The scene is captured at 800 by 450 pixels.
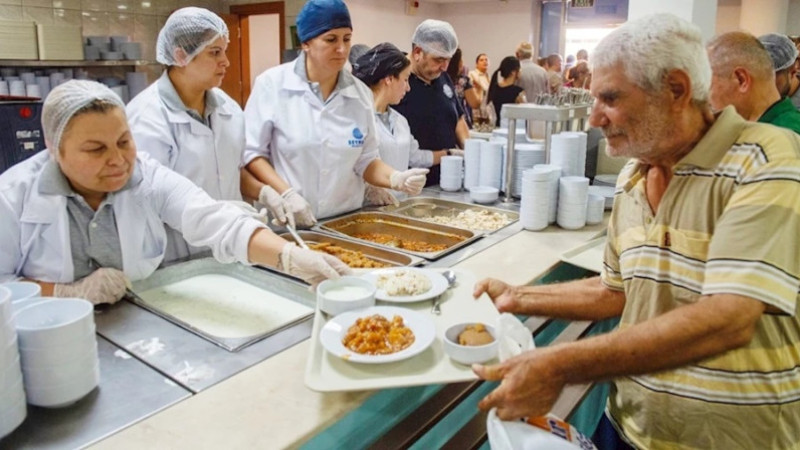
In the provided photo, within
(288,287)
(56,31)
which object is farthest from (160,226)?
(56,31)

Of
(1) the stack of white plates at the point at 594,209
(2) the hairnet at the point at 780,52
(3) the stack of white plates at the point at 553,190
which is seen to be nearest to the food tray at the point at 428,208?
(3) the stack of white plates at the point at 553,190

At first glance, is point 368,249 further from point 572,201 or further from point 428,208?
point 572,201

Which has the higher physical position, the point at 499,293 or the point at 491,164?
the point at 491,164

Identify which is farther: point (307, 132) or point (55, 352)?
point (307, 132)

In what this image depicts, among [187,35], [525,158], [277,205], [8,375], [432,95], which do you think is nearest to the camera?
[8,375]

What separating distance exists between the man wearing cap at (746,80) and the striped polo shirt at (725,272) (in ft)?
4.99

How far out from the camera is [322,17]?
7.45 ft

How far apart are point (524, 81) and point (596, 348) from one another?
6.19 meters

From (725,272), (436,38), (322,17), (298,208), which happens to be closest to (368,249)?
(298,208)

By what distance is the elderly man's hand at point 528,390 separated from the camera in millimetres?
1038

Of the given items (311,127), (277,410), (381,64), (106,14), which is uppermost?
(106,14)

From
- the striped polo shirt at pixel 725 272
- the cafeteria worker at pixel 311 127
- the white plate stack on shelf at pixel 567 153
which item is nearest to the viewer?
the striped polo shirt at pixel 725 272

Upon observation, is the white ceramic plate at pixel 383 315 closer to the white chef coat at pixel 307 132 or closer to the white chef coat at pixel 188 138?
the white chef coat at pixel 188 138

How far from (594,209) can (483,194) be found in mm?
512
